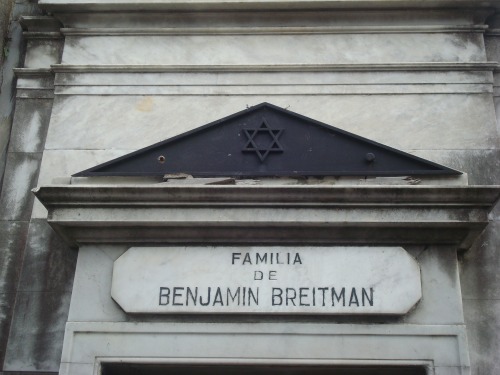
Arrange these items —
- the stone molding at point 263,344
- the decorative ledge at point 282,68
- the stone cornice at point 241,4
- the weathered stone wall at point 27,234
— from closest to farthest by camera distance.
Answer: the stone molding at point 263,344 → the weathered stone wall at point 27,234 → the decorative ledge at point 282,68 → the stone cornice at point 241,4

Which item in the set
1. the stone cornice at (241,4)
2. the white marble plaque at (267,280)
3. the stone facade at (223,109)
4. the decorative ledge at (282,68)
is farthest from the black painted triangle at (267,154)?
the stone cornice at (241,4)

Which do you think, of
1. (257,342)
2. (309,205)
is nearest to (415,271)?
(309,205)

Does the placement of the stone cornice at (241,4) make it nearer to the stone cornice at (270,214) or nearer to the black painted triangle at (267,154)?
the black painted triangle at (267,154)

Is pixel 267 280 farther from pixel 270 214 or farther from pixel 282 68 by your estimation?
pixel 282 68

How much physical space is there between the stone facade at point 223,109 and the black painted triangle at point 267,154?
0.53ft

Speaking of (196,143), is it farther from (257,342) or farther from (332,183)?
(257,342)

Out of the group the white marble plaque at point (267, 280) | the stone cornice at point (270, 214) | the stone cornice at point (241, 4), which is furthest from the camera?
the stone cornice at point (241, 4)

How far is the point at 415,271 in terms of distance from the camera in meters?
7.52

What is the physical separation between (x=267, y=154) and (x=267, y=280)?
4.53 ft

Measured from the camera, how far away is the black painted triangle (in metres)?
7.95

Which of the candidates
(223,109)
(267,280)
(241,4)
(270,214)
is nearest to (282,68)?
(223,109)

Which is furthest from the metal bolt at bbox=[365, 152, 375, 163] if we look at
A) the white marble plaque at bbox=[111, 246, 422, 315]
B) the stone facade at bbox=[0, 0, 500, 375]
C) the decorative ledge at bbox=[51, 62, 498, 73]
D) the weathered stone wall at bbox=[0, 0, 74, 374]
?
the weathered stone wall at bbox=[0, 0, 74, 374]

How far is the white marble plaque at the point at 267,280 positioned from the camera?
7.41 metres

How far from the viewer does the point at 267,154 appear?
26.6 ft
